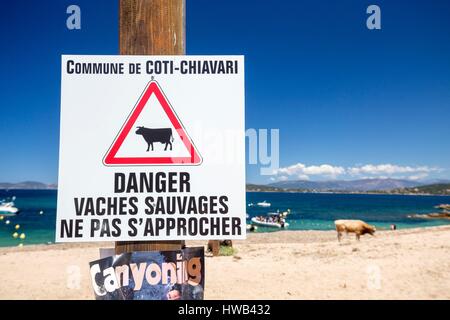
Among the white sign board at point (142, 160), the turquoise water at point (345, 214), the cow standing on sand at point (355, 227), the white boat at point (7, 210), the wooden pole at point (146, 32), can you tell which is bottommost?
the turquoise water at point (345, 214)

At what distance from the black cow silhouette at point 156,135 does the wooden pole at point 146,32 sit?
1.29 ft

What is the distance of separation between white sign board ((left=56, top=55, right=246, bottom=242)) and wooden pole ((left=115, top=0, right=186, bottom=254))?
0.05 metres

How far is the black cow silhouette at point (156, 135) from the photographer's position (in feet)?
5.33

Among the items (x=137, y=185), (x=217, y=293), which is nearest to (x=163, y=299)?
(x=137, y=185)

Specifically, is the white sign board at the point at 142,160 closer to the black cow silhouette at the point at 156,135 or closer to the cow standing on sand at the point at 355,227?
the black cow silhouette at the point at 156,135

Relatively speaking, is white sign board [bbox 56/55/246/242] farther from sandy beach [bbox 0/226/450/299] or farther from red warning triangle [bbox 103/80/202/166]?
sandy beach [bbox 0/226/450/299]

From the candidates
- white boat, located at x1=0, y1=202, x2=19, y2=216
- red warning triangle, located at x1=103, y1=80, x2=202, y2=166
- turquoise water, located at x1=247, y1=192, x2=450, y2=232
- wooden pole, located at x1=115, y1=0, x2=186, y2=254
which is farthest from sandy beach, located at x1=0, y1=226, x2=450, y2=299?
white boat, located at x1=0, y1=202, x2=19, y2=216

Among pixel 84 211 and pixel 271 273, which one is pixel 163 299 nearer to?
pixel 84 211

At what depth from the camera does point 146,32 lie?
1684 millimetres

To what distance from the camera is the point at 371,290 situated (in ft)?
28.1

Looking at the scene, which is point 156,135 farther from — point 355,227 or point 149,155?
point 355,227

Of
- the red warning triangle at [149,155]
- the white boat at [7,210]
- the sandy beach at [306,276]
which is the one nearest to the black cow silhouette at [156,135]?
the red warning triangle at [149,155]

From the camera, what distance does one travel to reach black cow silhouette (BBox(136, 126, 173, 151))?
63.9 inches
